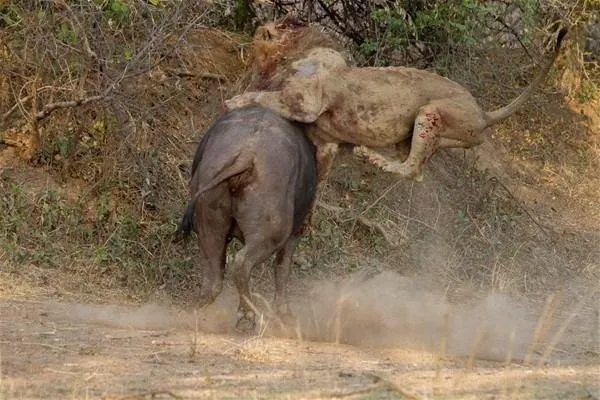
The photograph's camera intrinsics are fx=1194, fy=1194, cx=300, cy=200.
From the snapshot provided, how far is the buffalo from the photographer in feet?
23.5

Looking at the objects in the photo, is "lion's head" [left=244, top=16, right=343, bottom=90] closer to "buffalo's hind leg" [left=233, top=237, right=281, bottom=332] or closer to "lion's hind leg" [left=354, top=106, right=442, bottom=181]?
"lion's hind leg" [left=354, top=106, right=442, bottom=181]

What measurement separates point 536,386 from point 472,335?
2414 millimetres

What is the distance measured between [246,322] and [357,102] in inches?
62.9

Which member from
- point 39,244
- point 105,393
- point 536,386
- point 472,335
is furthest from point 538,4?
point 105,393

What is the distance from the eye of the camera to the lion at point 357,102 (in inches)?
302

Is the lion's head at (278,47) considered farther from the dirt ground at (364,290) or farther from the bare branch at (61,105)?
the bare branch at (61,105)

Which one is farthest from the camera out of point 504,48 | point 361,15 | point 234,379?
point 504,48

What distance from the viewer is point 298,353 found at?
6.74 m

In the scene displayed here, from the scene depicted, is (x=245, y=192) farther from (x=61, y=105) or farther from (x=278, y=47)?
(x=61, y=105)

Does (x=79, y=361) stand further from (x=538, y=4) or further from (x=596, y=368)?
(x=538, y=4)

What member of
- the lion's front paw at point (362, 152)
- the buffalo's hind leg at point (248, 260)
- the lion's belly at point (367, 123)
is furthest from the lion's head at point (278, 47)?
the buffalo's hind leg at point (248, 260)

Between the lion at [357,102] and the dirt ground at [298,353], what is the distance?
1.18 m

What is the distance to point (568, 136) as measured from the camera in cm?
1410

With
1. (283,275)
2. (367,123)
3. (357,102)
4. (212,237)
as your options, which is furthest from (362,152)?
(212,237)
